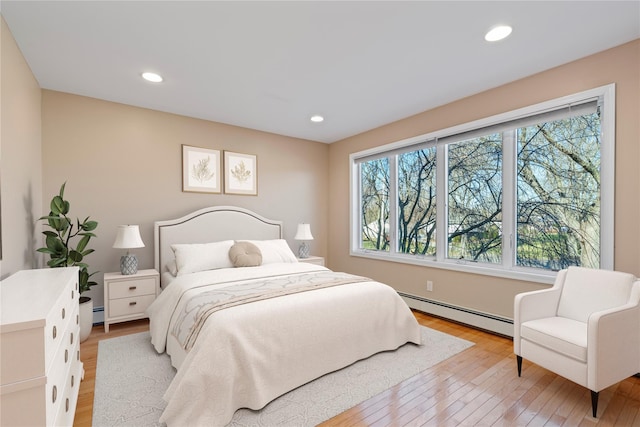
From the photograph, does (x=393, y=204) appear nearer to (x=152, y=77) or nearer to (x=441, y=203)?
(x=441, y=203)

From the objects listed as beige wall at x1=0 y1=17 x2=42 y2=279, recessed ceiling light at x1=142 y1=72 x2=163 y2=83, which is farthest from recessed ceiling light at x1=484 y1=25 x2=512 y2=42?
beige wall at x1=0 y1=17 x2=42 y2=279

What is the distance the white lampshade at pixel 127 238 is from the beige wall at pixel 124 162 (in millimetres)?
429

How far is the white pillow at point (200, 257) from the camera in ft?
10.6

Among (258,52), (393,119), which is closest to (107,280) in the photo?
(258,52)

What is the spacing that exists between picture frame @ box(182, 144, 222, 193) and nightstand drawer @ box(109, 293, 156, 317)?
4.52 feet

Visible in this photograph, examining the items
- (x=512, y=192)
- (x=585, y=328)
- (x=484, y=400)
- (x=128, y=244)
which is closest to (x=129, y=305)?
(x=128, y=244)

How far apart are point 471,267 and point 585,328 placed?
122 centimetres

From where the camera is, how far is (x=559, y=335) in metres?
2.01

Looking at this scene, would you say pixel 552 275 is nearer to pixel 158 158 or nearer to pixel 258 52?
pixel 258 52

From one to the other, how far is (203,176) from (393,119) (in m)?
2.64

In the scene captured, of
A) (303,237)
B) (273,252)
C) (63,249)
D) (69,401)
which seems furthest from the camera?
(303,237)

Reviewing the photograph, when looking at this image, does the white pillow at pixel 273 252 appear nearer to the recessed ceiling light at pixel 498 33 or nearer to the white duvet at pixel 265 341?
the white duvet at pixel 265 341

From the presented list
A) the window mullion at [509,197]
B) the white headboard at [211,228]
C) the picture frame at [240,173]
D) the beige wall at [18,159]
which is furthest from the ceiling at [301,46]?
the white headboard at [211,228]

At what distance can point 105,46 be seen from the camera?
229cm
